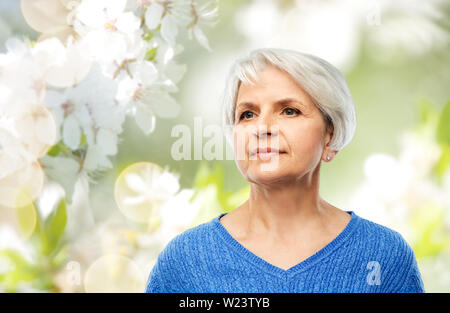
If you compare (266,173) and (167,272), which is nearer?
(266,173)

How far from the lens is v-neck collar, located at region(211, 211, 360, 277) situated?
816 millimetres

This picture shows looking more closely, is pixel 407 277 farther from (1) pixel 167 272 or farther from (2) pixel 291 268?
(1) pixel 167 272

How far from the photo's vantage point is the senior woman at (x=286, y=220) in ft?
2.66

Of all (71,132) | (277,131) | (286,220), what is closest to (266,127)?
(277,131)

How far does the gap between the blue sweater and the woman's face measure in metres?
0.14

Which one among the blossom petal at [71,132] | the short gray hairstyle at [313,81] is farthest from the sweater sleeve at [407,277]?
the blossom petal at [71,132]

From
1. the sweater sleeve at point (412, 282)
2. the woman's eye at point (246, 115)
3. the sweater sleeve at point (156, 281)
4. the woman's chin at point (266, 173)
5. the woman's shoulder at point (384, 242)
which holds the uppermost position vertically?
the woman's eye at point (246, 115)

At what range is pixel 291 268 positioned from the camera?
2.68 feet

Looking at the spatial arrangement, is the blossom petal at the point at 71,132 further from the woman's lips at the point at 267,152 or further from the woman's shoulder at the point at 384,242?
the woman's shoulder at the point at 384,242

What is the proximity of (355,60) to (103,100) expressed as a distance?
23.6 inches

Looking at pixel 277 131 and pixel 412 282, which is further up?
pixel 277 131

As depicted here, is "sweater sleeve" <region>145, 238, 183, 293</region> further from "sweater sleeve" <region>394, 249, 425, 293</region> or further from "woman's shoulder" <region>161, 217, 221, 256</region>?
"sweater sleeve" <region>394, 249, 425, 293</region>

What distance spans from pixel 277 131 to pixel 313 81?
0.11m

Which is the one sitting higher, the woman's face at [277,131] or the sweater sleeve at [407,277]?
the woman's face at [277,131]
